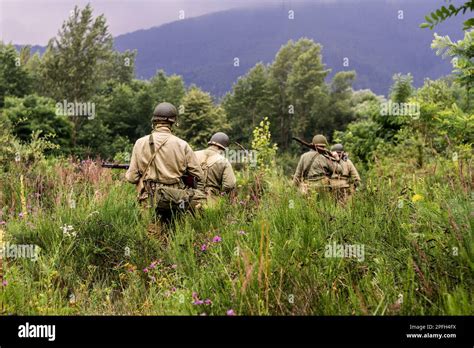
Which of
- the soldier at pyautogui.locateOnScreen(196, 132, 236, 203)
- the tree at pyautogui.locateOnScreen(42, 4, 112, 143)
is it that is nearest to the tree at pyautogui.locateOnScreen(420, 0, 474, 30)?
the soldier at pyautogui.locateOnScreen(196, 132, 236, 203)

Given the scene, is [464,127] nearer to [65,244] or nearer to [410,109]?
[65,244]

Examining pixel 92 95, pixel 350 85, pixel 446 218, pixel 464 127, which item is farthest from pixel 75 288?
pixel 350 85

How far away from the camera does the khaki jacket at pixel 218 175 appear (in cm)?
718

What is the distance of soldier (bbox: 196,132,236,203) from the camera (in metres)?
7.18

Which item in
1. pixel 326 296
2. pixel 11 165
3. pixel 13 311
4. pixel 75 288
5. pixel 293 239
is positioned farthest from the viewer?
pixel 11 165

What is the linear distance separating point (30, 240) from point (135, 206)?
117cm

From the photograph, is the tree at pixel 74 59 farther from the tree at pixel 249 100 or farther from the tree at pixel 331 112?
the tree at pixel 331 112

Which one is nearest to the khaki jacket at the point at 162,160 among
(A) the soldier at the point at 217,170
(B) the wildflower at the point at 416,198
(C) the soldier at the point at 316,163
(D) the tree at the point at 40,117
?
(A) the soldier at the point at 217,170

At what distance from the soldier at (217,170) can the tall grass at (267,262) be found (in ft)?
6.57

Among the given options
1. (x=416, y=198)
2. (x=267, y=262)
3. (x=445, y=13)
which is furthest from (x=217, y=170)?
(x=445, y=13)

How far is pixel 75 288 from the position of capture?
3.53 m

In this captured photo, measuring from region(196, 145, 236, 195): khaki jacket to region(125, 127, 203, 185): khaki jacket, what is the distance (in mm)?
1627

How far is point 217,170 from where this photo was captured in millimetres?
7281

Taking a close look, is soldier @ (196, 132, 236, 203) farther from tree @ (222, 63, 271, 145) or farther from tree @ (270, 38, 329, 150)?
tree @ (222, 63, 271, 145)
